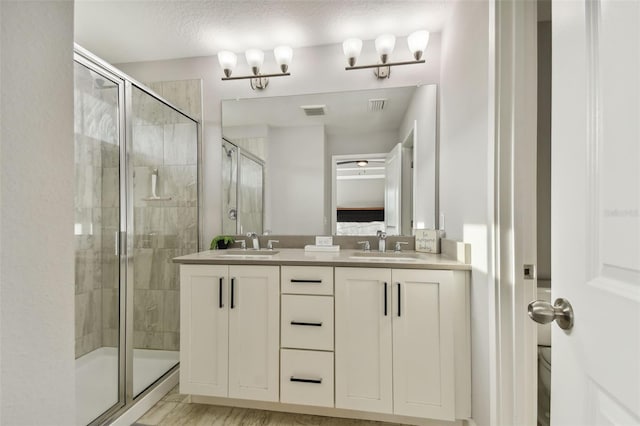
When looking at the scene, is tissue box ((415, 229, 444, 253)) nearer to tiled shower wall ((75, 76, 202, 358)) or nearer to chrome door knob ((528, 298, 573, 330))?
chrome door knob ((528, 298, 573, 330))

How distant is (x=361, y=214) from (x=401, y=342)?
968mm

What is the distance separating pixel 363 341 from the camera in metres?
1.55

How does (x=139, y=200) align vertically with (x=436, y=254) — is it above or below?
above

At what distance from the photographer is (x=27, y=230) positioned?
51 cm

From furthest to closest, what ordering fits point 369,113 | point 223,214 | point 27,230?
1. point 223,214
2. point 369,113
3. point 27,230

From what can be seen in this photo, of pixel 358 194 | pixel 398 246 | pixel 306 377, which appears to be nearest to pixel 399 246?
pixel 398 246

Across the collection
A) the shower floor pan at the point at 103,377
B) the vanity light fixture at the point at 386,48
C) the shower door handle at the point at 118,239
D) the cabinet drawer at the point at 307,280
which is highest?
the vanity light fixture at the point at 386,48

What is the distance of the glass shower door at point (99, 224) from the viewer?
1752mm

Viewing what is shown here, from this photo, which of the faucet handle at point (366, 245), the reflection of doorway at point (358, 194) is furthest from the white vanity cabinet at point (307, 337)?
the reflection of doorway at point (358, 194)

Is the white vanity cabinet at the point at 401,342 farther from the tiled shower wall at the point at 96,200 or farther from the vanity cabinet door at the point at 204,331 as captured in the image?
the tiled shower wall at the point at 96,200

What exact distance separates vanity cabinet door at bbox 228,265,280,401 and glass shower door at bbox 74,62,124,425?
2.36 feet
